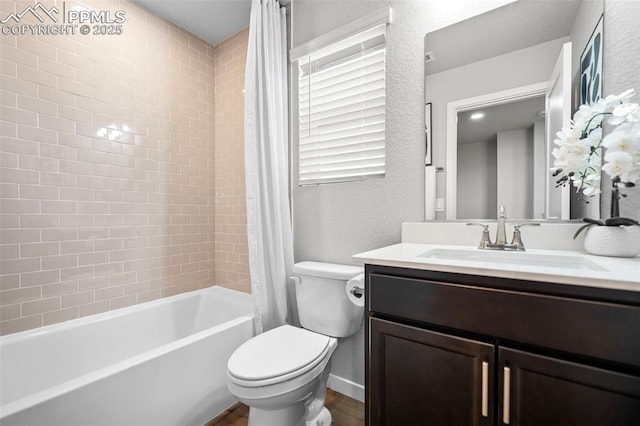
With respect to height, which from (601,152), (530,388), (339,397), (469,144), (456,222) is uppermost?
(469,144)

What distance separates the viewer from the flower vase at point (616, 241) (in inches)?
37.3

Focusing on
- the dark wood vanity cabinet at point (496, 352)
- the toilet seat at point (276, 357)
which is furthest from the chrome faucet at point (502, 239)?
the toilet seat at point (276, 357)

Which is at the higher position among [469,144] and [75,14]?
[75,14]

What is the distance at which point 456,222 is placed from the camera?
1.38 meters

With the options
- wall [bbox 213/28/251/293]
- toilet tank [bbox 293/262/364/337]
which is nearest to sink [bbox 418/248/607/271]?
toilet tank [bbox 293/262/364/337]

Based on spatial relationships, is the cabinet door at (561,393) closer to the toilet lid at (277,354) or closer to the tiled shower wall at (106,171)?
the toilet lid at (277,354)

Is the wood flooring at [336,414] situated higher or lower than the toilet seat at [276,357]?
lower

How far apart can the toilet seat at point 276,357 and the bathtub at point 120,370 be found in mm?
346

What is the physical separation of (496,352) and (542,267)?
1.07ft

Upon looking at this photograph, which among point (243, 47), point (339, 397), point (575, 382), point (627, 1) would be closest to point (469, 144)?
point (627, 1)

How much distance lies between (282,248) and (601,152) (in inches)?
62.8

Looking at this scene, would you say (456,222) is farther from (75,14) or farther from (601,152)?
(75,14)

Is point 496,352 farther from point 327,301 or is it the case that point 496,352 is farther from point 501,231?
point 327,301

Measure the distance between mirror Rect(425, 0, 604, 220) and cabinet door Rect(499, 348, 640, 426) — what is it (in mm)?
710
